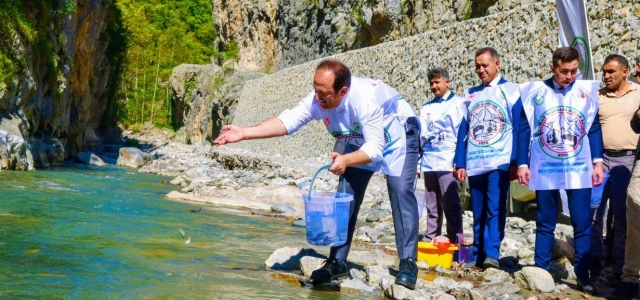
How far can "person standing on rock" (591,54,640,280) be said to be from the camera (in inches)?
154

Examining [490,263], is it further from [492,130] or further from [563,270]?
[492,130]

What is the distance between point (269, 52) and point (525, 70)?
105 feet

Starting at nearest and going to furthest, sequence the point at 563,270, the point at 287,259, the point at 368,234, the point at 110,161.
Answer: the point at 287,259 < the point at 563,270 < the point at 368,234 < the point at 110,161

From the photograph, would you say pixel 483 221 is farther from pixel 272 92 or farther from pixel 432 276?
pixel 272 92

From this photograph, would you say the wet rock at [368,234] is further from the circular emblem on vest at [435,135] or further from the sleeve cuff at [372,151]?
the sleeve cuff at [372,151]

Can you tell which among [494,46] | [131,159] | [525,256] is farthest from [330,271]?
[131,159]

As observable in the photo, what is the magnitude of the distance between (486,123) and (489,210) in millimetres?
603

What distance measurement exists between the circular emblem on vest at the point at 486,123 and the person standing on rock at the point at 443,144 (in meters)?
0.30

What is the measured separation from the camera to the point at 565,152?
12.5 ft

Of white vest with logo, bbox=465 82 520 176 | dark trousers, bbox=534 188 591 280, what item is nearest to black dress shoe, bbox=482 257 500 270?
dark trousers, bbox=534 188 591 280

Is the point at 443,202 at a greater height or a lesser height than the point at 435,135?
lesser

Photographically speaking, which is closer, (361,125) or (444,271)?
(361,125)

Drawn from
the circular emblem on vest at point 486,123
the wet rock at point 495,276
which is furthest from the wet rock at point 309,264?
the circular emblem on vest at point 486,123

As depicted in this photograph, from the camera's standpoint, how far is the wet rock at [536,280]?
11.7 ft
